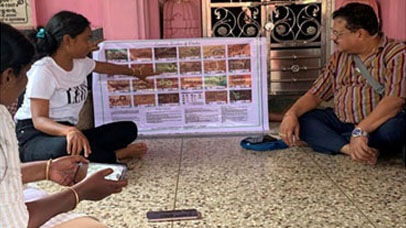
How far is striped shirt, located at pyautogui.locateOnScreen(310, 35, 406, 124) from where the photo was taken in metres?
2.71

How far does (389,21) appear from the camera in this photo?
4.25m

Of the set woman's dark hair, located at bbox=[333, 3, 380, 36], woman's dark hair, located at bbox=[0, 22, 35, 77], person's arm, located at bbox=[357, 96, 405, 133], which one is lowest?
person's arm, located at bbox=[357, 96, 405, 133]

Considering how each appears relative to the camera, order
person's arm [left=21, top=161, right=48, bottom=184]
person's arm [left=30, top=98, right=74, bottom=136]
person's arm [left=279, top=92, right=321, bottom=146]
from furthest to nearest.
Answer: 1. person's arm [left=279, top=92, right=321, bottom=146]
2. person's arm [left=30, top=98, right=74, bottom=136]
3. person's arm [left=21, top=161, right=48, bottom=184]

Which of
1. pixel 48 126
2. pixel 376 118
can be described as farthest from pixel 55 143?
pixel 376 118

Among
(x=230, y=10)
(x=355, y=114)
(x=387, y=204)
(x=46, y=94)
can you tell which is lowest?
(x=387, y=204)

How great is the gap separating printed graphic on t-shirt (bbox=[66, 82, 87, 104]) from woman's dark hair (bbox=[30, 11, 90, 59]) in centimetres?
24

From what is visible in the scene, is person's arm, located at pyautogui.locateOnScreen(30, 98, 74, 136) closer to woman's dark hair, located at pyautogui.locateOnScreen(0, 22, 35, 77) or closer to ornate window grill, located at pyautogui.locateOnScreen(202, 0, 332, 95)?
woman's dark hair, located at pyautogui.locateOnScreen(0, 22, 35, 77)

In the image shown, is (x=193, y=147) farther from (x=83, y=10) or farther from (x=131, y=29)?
(x=83, y=10)

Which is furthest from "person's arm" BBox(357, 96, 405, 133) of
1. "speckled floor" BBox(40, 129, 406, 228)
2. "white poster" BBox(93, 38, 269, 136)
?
"white poster" BBox(93, 38, 269, 136)

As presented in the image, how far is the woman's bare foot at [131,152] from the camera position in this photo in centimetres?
300

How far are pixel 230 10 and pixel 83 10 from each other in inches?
55.4

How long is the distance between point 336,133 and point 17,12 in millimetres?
2740

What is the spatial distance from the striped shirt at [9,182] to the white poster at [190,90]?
7.67ft

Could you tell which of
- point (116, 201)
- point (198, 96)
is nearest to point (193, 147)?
point (198, 96)
